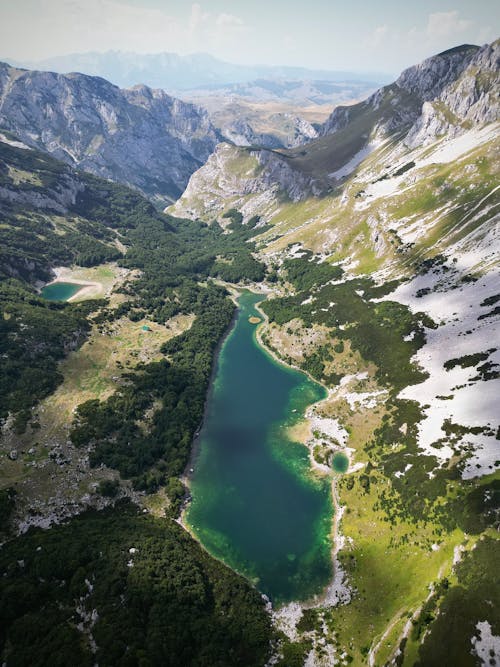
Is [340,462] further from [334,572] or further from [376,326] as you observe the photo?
[376,326]

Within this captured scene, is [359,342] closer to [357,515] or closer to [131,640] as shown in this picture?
[357,515]

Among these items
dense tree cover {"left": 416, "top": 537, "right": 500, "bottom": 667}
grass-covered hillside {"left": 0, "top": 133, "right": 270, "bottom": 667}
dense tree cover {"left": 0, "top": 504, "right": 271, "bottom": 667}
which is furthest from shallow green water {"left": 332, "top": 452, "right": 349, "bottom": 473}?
dense tree cover {"left": 416, "top": 537, "right": 500, "bottom": 667}

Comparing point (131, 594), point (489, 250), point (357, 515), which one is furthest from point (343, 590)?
point (489, 250)

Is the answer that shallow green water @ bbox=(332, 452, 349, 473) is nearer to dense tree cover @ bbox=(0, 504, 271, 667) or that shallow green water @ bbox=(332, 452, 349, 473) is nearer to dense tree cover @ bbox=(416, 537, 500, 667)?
dense tree cover @ bbox=(0, 504, 271, 667)

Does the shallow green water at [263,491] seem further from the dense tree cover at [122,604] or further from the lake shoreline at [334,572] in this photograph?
the dense tree cover at [122,604]

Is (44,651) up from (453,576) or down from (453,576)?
down

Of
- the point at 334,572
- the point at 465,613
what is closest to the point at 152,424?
the point at 334,572
